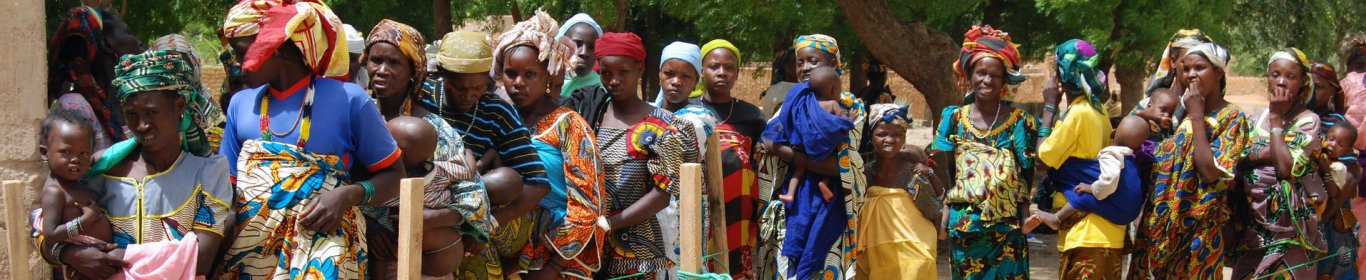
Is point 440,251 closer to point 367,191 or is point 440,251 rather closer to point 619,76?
point 367,191

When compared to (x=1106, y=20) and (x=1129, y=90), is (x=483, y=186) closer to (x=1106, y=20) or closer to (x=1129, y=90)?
(x=1106, y=20)

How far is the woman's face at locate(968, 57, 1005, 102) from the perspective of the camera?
6258mm

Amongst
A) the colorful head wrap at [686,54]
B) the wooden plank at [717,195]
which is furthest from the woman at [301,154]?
the colorful head wrap at [686,54]

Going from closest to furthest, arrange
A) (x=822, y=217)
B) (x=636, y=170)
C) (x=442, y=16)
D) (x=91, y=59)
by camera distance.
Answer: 1. (x=636, y=170)
2. (x=91, y=59)
3. (x=822, y=217)
4. (x=442, y=16)

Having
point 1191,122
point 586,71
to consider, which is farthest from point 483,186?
point 1191,122

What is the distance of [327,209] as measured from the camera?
12.0ft

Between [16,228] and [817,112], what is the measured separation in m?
3.60

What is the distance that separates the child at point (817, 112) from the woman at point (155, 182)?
3.06 m

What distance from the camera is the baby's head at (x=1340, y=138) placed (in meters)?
6.79

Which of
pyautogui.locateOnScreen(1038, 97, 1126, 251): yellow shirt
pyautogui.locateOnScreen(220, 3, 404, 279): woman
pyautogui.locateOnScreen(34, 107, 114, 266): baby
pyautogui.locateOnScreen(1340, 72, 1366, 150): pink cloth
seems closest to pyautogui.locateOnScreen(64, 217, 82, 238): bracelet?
pyautogui.locateOnScreen(34, 107, 114, 266): baby

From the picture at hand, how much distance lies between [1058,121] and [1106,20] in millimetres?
5017

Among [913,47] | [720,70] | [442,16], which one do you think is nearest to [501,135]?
[720,70]

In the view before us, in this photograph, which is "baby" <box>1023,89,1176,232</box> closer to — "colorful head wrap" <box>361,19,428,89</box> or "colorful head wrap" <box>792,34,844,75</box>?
"colorful head wrap" <box>792,34,844,75</box>

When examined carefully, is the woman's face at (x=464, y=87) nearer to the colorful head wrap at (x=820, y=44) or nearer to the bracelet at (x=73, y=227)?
the bracelet at (x=73, y=227)
